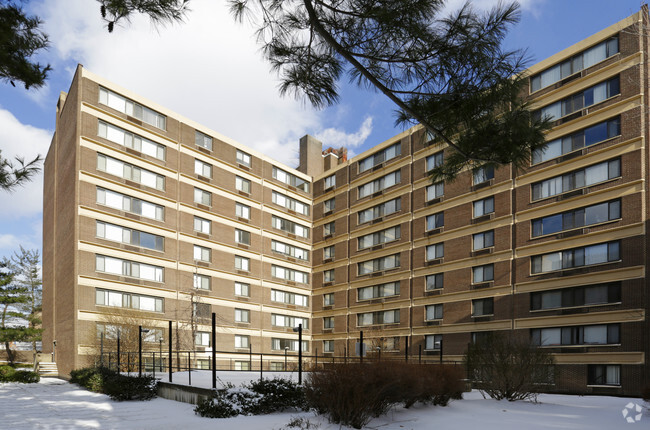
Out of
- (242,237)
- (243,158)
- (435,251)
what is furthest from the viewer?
(243,158)

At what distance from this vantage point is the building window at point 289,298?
49938 millimetres

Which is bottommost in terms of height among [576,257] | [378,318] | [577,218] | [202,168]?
[378,318]

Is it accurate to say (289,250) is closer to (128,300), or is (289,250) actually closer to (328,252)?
(328,252)

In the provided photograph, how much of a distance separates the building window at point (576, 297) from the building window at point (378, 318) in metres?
13.5

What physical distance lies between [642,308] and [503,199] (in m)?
11.6

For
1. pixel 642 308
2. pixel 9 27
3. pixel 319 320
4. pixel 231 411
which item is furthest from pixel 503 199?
pixel 9 27

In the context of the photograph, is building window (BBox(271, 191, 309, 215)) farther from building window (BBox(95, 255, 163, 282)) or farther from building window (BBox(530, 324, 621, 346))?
building window (BBox(530, 324, 621, 346))

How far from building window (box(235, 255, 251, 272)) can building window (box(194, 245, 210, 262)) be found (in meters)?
3.61

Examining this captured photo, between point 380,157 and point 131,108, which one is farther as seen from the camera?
point 380,157

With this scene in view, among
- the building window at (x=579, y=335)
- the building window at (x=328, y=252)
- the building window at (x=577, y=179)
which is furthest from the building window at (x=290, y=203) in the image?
the building window at (x=579, y=335)

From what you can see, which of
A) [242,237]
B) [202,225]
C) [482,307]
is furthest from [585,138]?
[202,225]

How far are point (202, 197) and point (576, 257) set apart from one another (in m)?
30.7

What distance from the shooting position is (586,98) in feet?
103

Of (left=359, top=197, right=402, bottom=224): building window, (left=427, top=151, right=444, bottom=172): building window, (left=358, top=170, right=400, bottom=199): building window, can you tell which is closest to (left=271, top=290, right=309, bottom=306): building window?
(left=359, top=197, right=402, bottom=224): building window
